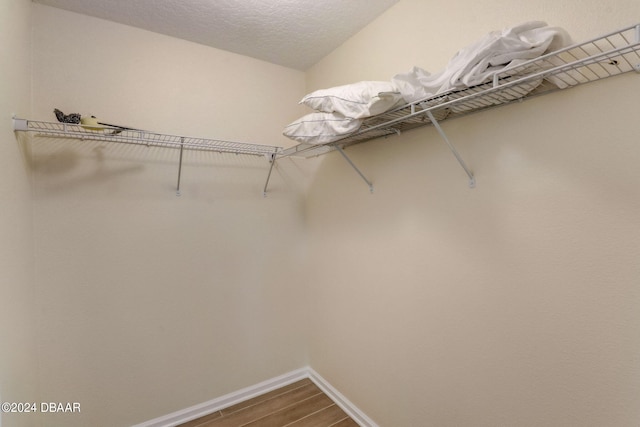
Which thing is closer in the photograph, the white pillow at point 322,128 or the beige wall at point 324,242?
the beige wall at point 324,242

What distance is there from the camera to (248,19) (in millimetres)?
1693

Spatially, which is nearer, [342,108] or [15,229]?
[15,229]

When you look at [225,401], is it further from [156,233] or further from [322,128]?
[322,128]

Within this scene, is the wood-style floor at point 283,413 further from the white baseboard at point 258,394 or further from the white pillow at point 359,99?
the white pillow at point 359,99

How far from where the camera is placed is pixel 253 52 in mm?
2088

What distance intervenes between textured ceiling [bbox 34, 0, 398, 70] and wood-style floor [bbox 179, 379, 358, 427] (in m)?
2.44

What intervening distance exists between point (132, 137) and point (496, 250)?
6.19 ft

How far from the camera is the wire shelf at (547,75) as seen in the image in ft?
2.58

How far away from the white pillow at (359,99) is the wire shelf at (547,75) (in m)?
0.08

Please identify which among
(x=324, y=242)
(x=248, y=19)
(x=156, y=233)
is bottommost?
(x=324, y=242)

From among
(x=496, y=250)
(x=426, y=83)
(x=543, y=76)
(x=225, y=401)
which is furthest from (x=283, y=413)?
(x=543, y=76)

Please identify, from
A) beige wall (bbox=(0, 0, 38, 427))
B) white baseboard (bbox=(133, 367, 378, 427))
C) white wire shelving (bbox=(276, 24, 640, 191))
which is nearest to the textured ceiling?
beige wall (bbox=(0, 0, 38, 427))

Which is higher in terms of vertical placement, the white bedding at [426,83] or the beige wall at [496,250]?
the white bedding at [426,83]

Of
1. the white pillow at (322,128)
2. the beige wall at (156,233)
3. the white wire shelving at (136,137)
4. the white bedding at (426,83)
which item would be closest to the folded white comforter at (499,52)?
the white bedding at (426,83)
